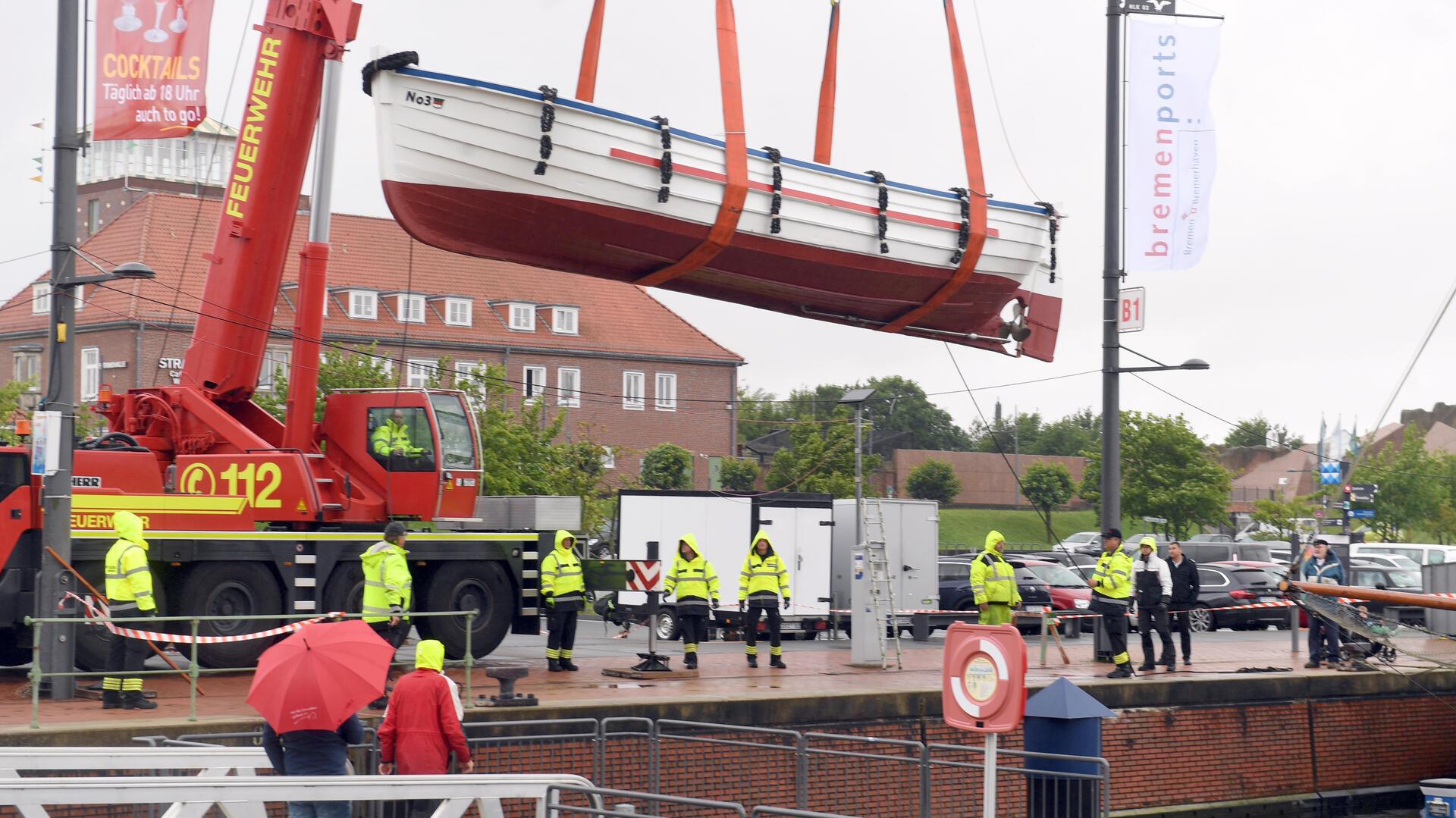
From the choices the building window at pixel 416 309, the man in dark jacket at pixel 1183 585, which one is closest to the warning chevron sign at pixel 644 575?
the man in dark jacket at pixel 1183 585

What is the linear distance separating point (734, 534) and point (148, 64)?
43.5ft

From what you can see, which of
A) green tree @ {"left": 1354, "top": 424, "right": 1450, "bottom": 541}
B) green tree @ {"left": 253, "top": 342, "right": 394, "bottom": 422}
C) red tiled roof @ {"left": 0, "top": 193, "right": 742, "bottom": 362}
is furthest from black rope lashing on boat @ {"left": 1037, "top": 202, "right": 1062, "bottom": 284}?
green tree @ {"left": 1354, "top": 424, "right": 1450, "bottom": 541}

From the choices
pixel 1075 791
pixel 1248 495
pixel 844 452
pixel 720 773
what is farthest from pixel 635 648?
pixel 1248 495

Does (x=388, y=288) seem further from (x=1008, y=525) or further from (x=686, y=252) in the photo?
(x=686, y=252)

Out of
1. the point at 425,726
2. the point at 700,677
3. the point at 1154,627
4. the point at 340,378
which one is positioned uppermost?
the point at 340,378

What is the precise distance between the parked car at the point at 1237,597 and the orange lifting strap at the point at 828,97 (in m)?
19.9

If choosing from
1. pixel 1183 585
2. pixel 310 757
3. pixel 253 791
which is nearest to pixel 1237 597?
pixel 1183 585

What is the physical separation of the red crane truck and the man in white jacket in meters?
7.20

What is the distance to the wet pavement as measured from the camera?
42.5ft

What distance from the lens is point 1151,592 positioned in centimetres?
1823

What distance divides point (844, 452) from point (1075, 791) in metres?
49.1

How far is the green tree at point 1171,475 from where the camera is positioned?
2378 inches

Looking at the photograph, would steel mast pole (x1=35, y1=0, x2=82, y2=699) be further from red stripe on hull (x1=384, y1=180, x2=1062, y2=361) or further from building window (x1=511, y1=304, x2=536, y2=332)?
building window (x1=511, y1=304, x2=536, y2=332)

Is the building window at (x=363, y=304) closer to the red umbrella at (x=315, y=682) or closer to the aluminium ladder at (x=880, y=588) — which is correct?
the aluminium ladder at (x=880, y=588)
